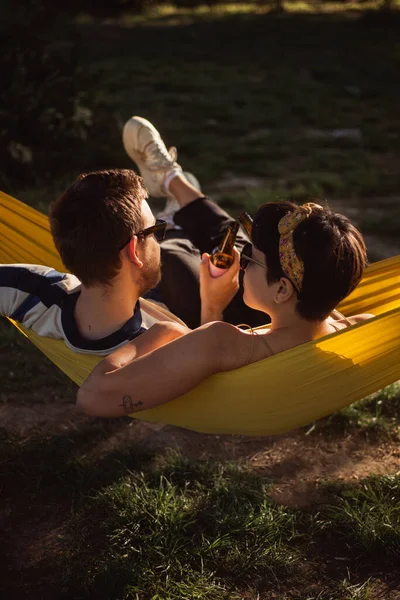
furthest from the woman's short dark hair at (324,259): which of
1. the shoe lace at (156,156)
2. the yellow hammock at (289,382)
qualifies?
the shoe lace at (156,156)

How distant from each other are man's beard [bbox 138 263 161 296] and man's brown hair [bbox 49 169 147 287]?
0.35 feet

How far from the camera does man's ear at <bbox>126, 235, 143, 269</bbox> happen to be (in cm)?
228

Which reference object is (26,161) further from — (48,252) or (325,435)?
(325,435)

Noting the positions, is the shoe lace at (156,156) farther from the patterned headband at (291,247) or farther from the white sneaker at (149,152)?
the patterned headband at (291,247)

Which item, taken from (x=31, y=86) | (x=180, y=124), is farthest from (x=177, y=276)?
(x=180, y=124)

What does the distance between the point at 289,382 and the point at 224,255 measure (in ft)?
2.03

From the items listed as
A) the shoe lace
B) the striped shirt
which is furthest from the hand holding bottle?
the shoe lace

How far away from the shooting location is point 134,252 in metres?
2.29

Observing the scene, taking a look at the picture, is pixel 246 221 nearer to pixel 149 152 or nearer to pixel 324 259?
pixel 324 259

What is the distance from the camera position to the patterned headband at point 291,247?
7.16 feet

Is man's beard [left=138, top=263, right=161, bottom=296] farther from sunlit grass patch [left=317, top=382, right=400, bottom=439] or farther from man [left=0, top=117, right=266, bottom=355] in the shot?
sunlit grass patch [left=317, top=382, right=400, bottom=439]

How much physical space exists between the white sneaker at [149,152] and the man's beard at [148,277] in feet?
3.94

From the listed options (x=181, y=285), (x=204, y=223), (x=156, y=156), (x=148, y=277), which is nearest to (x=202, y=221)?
(x=204, y=223)

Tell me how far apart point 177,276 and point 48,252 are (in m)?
0.50
